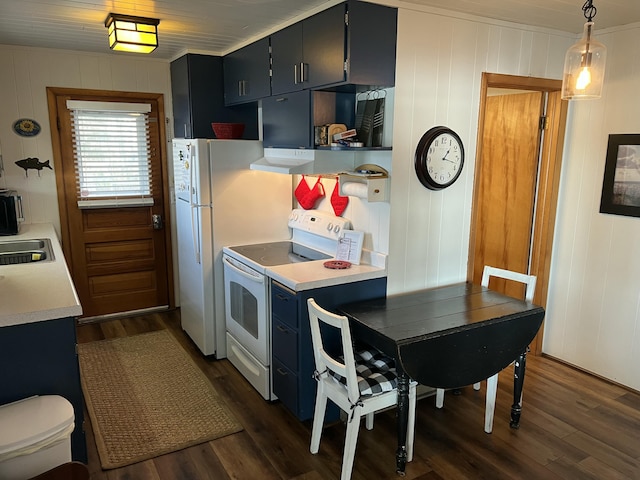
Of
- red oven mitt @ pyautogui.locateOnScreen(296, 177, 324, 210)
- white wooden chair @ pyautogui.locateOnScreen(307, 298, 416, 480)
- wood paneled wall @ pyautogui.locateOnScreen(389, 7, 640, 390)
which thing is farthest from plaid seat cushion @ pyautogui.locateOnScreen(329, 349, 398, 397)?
red oven mitt @ pyautogui.locateOnScreen(296, 177, 324, 210)

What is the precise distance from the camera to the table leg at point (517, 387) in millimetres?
2690

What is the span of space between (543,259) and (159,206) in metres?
3.34

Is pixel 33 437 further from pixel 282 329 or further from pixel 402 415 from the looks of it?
pixel 402 415

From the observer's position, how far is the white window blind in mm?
4184

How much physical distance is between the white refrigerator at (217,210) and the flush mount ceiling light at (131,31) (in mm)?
700

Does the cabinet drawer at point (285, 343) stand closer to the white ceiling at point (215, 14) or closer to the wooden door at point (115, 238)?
the white ceiling at point (215, 14)

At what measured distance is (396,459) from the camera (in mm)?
2434

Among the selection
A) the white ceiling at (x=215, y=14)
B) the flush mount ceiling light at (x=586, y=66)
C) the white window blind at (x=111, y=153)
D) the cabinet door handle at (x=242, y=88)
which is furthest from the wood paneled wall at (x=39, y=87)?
the flush mount ceiling light at (x=586, y=66)

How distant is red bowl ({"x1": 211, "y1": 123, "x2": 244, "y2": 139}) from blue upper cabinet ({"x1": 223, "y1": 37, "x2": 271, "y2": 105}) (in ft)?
0.70

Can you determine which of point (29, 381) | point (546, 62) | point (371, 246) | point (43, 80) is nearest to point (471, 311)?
point (371, 246)

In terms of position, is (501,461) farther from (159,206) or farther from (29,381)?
(159,206)

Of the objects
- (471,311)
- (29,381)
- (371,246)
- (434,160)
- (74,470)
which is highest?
(434,160)

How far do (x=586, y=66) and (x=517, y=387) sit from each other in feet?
5.59

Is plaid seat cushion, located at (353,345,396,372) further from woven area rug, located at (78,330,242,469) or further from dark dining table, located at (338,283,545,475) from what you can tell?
woven area rug, located at (78,330,242,469)
